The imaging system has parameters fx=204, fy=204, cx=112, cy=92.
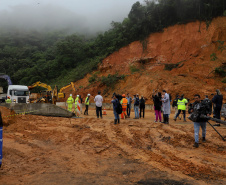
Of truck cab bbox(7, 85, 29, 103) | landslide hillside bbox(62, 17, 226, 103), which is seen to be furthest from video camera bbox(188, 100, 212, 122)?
truck cab bbox(7, 85, 29, 103)

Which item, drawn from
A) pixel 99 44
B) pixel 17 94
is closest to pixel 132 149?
pixel 17 94

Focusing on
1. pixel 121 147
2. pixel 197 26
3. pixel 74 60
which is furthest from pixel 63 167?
pixel 74 60

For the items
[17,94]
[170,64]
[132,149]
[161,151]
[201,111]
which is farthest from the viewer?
[170,64]

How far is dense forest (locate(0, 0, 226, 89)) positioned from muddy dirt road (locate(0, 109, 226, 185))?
29267mm

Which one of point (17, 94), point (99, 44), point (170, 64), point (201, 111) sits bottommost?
point (201, 111)

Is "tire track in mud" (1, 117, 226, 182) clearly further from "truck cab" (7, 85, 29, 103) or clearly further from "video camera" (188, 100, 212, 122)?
"truck cab" (7, 85, 29, 103)

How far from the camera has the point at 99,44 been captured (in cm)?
4672

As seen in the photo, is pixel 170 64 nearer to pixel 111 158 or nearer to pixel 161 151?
pixel 161 151

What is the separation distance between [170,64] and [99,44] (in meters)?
20.9

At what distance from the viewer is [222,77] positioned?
26.4m

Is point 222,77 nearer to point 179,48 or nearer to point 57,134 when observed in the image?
point 179,48

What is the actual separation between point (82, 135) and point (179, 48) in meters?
28.1

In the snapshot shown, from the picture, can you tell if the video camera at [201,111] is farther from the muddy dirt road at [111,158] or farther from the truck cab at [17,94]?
the truck cab at [17,94]

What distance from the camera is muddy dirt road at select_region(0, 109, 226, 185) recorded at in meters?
4.32
